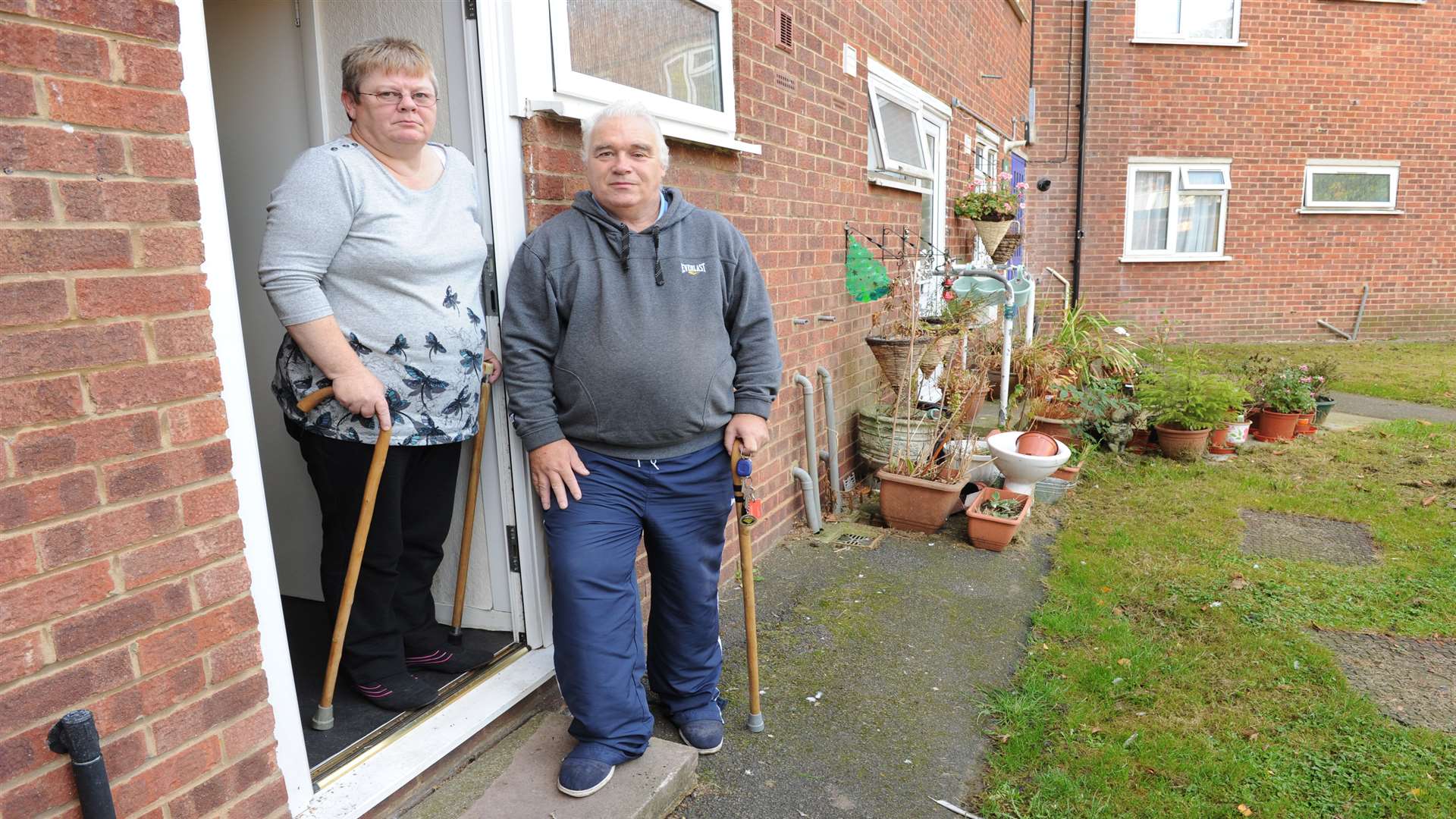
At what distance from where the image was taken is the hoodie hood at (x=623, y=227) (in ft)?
7.77

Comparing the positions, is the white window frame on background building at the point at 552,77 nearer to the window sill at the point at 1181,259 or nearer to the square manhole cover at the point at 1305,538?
the square manhole cover at the point at 1305,538

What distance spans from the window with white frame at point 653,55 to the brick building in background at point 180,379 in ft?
0.06

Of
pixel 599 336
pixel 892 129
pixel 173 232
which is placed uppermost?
pixel 892 129

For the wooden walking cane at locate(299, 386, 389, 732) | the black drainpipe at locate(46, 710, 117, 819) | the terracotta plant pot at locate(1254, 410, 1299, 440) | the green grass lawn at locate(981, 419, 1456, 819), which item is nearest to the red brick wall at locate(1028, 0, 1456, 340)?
the terracotta plant pot at locate(1254, 410, 1299, 440)

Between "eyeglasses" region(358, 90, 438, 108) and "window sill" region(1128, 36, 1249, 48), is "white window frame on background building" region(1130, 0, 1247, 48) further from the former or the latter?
"eyeglasses" region(358, 90, 438, 108)

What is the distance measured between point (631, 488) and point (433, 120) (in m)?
1.07

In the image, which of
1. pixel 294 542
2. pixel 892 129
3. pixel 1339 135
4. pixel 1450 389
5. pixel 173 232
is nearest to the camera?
pixel 173 232

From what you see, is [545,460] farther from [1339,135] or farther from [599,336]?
[1339,135]

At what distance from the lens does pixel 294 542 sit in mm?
3186

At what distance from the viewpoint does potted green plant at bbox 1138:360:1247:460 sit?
603 cm

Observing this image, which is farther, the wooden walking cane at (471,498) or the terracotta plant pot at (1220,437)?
the terracotta plant pot at (1220,437)

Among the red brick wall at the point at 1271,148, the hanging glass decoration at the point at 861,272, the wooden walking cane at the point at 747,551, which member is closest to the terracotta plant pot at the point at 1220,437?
the hanging glass decoration at the point at 861,272

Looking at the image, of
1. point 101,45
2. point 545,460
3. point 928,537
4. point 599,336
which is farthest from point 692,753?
point 928,537

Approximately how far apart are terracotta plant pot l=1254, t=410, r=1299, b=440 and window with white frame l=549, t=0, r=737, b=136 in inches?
203
